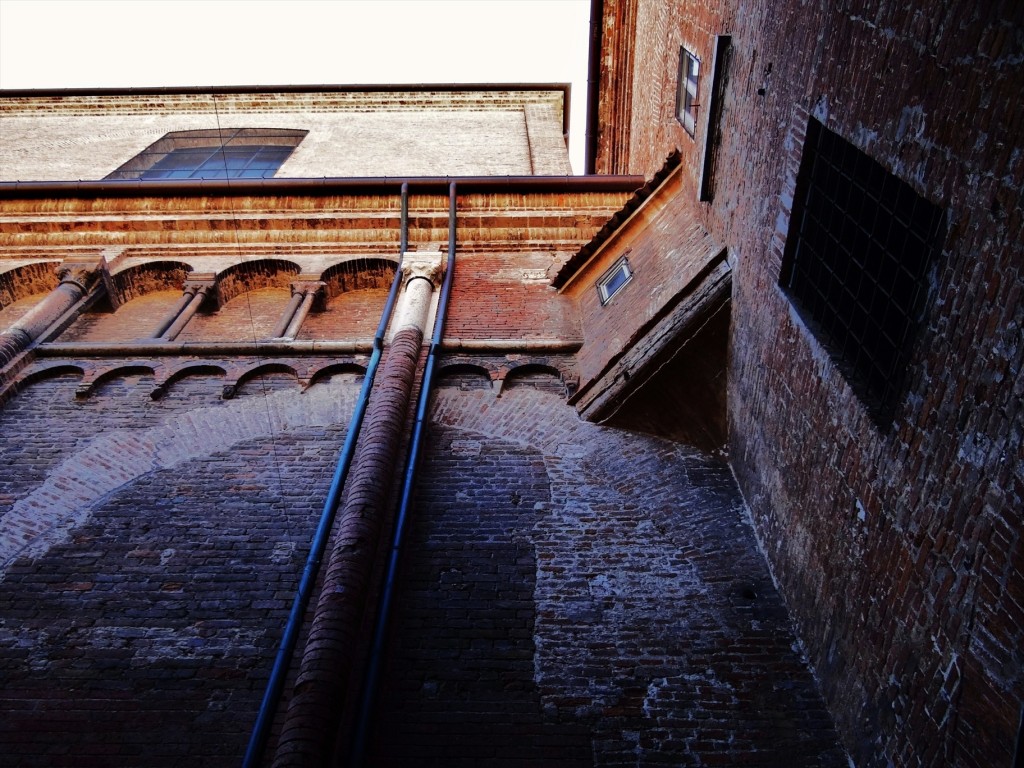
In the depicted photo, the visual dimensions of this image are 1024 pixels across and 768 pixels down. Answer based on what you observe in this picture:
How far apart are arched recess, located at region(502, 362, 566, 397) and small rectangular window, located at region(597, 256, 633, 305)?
1033 mm

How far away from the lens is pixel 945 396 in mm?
3361

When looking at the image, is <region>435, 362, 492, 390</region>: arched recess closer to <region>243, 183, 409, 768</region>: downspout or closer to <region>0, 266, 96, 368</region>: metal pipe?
<region>243, 183, 409, 768</region>: downspout

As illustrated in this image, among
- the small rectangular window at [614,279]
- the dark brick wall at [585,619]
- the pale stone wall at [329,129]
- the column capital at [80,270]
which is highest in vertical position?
the pale stone wall at [329,129]

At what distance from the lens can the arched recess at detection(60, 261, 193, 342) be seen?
855 cm

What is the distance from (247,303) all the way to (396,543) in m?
4.77

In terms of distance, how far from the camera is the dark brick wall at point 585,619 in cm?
448

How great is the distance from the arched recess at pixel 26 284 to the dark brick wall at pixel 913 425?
26.4ft

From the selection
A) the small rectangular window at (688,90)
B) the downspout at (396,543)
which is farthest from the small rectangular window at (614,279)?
the downspout at (396,543)

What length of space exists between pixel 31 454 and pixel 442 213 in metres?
5.15

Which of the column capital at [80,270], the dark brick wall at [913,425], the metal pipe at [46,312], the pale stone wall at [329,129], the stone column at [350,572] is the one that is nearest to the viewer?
the dark brick wall at [913,425]

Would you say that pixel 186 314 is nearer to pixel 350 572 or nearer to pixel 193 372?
pixel 193 372

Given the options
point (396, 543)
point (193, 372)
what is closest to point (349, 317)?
point (193, 372)

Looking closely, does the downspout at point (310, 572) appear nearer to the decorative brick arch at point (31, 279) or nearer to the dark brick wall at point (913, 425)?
the dark brick wall at point (913, 425)

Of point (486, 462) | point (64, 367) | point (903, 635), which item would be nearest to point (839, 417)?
point (903, 635)
